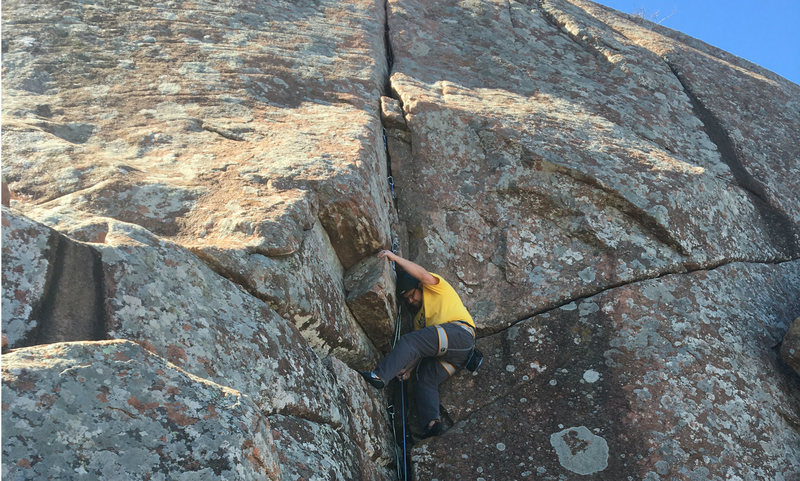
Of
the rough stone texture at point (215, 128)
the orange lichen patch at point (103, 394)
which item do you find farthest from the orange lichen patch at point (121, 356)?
the rough stone texture at point (215, 128)

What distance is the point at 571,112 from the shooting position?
304 inches

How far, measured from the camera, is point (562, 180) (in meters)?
6.65

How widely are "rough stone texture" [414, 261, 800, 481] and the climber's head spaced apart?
29.0 inches

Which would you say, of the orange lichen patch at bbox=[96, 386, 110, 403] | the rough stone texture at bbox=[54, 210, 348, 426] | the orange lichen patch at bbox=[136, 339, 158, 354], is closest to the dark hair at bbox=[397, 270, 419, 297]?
the rough stone texture at bbox=[54, 210, 348, 426]

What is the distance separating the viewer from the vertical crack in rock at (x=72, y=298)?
319cm

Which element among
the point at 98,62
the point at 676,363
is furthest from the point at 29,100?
the point at 676,363

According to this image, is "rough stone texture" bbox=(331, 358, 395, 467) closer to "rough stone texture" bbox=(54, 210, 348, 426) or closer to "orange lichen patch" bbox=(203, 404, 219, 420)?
"rough stone texture" bbox=(54, 210, 348, 426)

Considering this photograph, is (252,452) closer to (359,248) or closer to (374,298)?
(374,298)

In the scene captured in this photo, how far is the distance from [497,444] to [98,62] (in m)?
5.27

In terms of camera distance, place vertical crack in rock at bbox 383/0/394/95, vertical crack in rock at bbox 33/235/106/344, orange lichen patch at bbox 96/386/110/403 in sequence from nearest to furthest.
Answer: orange lichen patch at bbox 96/386/110/403 → vertical crack in rock at bbox 33/235/106/344 → vertical crack in rock at bbox 383/0/394/95

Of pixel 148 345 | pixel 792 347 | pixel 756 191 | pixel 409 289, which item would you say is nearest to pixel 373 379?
pixel 409 289

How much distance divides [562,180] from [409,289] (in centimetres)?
191

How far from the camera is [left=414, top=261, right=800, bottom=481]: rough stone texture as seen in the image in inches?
195

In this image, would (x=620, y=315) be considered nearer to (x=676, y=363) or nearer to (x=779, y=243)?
(x=676, y=363)
